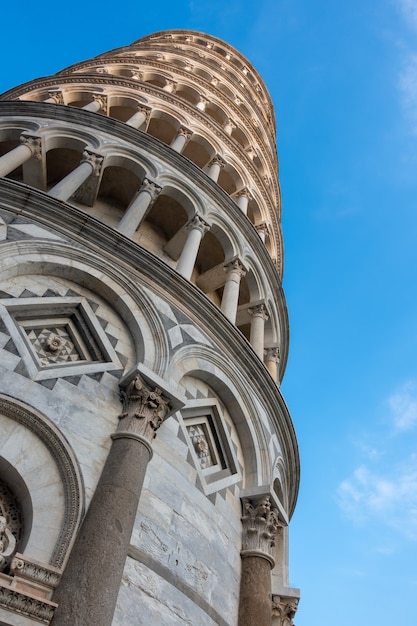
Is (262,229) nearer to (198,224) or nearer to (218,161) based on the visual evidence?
(218,161)

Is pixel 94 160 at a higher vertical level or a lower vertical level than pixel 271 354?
higher

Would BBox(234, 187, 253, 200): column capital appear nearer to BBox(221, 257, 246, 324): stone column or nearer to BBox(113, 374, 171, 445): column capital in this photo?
BBox(221, 257, 246, 324): stone column

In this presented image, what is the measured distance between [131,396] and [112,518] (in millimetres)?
1845

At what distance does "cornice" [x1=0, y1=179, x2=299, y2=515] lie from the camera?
902cm

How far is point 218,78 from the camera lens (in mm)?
25734

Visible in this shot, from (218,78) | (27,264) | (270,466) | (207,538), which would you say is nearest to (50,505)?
(207,538)

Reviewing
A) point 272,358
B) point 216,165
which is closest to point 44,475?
point 272,358

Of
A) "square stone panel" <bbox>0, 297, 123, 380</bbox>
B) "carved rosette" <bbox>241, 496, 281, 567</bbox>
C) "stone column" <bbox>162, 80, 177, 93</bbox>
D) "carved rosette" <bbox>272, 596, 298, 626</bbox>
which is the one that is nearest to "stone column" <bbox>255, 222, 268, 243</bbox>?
"stone column" <bbox>162, 80, 177, 93</bbox>

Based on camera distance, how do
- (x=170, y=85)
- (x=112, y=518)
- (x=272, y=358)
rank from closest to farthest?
(x=112, y=518) < (x=272, y=358) < (x=170, y=85)

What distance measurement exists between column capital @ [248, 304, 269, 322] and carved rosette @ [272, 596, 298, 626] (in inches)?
238

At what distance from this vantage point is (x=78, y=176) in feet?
37.7

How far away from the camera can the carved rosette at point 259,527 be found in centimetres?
830

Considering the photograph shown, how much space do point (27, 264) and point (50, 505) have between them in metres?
3.80

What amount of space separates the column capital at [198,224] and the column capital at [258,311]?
86.8 inches
